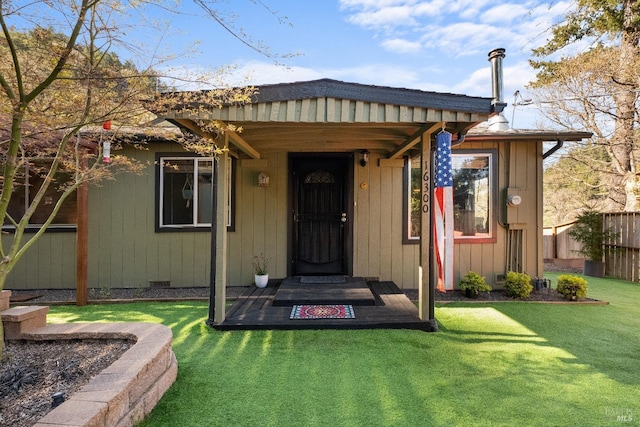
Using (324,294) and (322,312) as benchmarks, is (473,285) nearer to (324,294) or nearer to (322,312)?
(324,294)

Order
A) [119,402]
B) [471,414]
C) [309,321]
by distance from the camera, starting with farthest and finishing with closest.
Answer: [309,321] → [471,414] → [119,402]

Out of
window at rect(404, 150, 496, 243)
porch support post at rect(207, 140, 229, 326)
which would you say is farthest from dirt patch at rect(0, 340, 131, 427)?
window at rect(404, 150, 496, 243)

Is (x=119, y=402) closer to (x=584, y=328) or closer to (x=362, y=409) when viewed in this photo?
(x=362, y=409)

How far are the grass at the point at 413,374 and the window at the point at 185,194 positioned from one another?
180 centimetres

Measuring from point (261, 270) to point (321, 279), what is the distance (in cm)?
98

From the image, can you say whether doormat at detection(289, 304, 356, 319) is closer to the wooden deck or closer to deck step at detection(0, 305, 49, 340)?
the wooden deck

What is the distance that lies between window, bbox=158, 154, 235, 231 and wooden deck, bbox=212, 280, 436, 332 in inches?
67.6

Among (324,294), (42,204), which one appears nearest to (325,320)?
(324,294)

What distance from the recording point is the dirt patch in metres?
1.85

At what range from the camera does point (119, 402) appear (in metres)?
1.76

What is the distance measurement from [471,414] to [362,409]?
690 millimetres

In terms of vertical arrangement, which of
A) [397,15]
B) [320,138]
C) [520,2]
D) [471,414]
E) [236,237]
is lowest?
[471,414]

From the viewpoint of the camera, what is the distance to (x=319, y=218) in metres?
5.74

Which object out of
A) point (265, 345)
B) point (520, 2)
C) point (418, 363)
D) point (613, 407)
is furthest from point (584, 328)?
point (520, 2)
